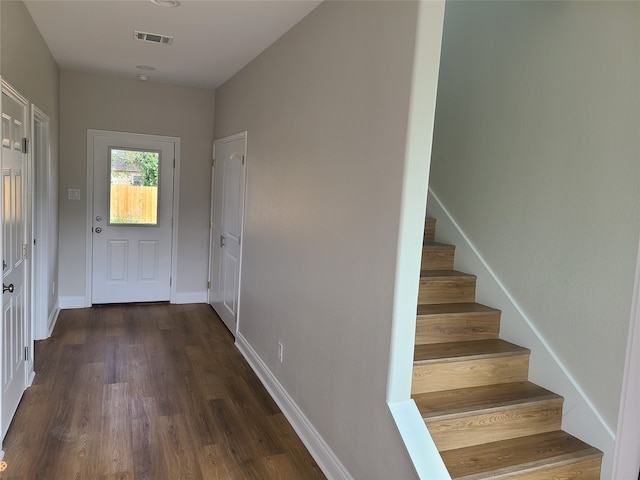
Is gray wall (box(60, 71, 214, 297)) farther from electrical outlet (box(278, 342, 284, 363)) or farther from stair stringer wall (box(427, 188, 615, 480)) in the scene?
stair stringer wall (box(427, 188, 615, 480))

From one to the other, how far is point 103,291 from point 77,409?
2.63m

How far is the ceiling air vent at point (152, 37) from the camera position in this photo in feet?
11.8

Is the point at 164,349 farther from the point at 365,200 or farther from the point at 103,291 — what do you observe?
the point at 365,200

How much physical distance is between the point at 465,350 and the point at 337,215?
1.05m

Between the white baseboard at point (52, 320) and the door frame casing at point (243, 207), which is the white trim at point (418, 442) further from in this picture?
the white baseboard at point (52, 320)

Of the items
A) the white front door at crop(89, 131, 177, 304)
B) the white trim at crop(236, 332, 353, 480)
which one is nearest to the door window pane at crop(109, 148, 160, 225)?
the white front door at crop(89, 131, 177, 304)

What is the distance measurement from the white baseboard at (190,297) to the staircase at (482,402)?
3.58 metres

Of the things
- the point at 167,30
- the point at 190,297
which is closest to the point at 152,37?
the point at 167,30

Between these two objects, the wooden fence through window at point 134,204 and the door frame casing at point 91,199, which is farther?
the wooden fence through window at point 134,204

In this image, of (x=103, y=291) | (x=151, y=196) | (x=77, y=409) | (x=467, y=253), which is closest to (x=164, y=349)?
(x=77, y=409)

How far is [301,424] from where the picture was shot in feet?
9.56

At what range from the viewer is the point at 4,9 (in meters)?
2.52

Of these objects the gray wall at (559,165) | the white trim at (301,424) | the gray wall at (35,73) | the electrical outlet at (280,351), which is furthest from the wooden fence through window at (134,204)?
the gray wall at (559,165)

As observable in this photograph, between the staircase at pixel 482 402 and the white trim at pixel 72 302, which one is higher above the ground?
the staircase at pixel 482 402
